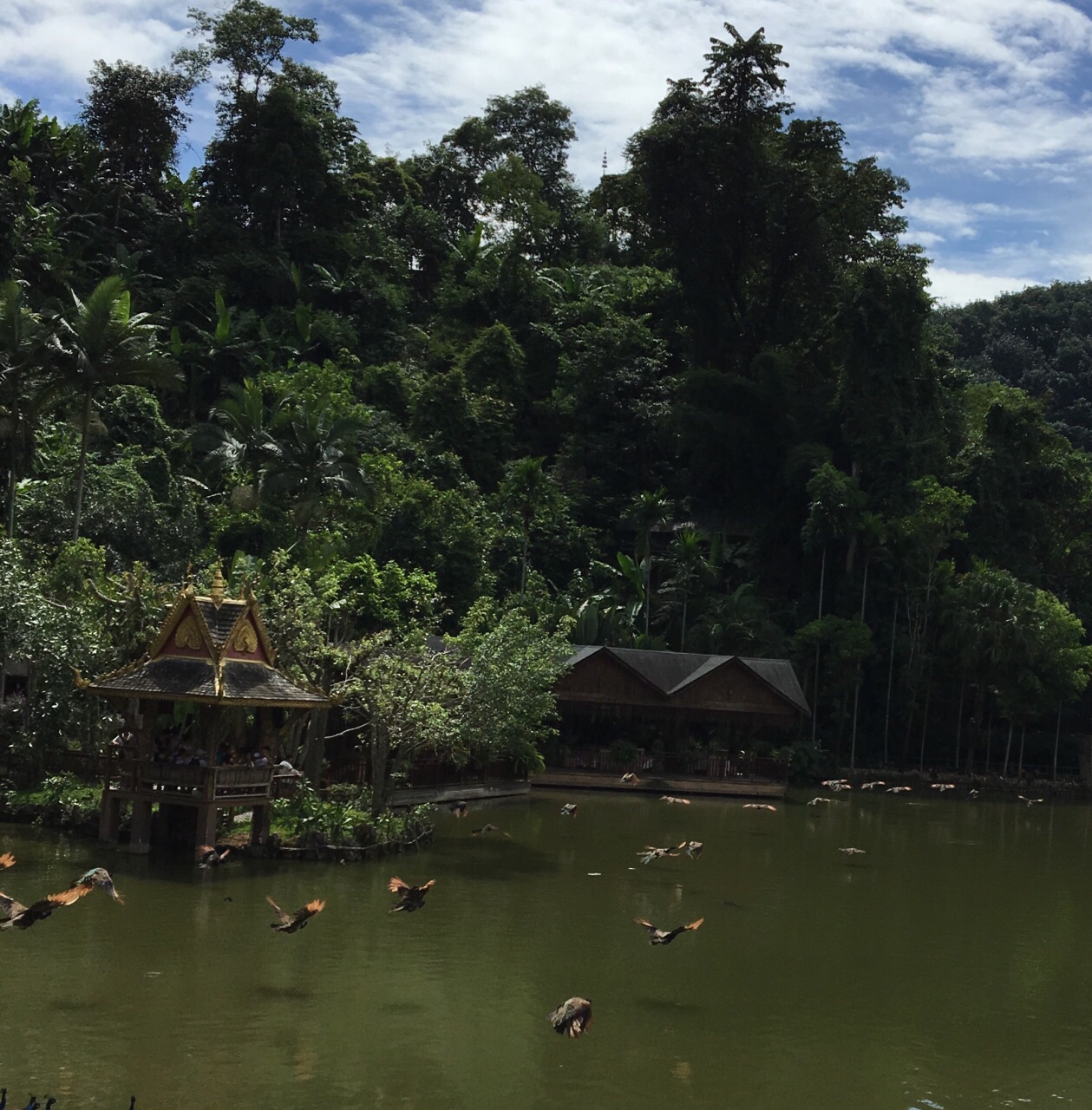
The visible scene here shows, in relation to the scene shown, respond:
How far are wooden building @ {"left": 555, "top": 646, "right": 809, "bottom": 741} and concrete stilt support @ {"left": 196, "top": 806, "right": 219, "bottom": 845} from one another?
16923 mm

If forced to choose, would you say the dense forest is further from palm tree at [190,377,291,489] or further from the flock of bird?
the flock of bird

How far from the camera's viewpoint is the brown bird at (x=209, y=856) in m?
20.2

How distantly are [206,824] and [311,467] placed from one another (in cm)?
1865

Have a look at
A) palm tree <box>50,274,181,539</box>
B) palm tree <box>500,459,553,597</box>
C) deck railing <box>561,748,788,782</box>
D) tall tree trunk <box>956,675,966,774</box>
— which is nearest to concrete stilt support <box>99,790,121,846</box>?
palm tree <box>50,274,181,539</box>

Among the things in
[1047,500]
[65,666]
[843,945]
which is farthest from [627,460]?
[843,945]

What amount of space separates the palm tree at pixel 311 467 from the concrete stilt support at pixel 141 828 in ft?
56.6

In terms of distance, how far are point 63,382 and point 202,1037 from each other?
19.7m

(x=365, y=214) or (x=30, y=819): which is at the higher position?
(x=365, y=214)

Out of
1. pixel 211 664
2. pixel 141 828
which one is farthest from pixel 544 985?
pixel 141 828

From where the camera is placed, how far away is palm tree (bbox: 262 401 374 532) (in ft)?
127

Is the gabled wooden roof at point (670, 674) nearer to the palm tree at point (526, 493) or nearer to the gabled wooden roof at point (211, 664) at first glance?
the palm tree at point (526, 493)

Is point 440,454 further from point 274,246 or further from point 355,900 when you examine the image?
point 355,900

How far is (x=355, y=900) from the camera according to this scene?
1978 centimetres

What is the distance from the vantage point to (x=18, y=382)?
98.6 ft
